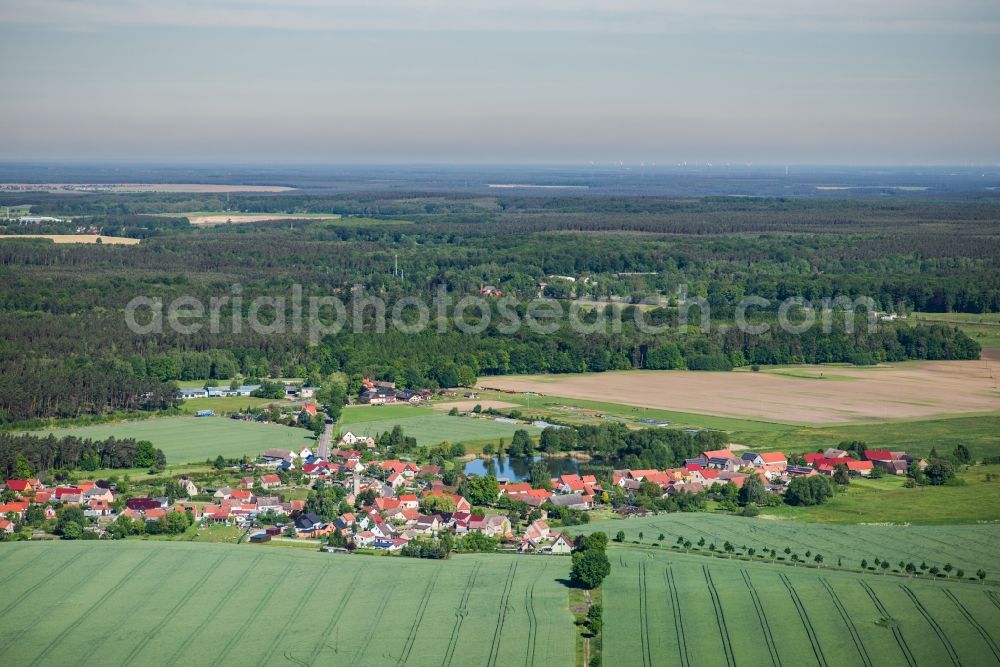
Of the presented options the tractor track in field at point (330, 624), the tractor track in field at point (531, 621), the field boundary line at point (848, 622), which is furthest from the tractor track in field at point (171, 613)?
the field boundary line at point (848, 622)

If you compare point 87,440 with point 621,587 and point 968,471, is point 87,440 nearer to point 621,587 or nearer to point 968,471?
point 621,587

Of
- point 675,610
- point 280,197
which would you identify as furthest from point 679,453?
point 280,197

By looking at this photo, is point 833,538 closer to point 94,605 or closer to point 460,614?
point 460,614

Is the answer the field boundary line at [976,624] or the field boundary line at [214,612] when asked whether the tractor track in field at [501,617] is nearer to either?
the field boundary line at [214,612]

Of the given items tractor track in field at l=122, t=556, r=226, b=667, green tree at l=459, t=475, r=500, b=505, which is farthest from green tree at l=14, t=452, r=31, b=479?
green tree at l=459, t=475, r=500, b=505

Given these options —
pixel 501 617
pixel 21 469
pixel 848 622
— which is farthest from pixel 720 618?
pixel 21 469

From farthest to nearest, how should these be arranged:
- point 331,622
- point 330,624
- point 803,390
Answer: point 803,390 → point 331,622 → point 330,624
